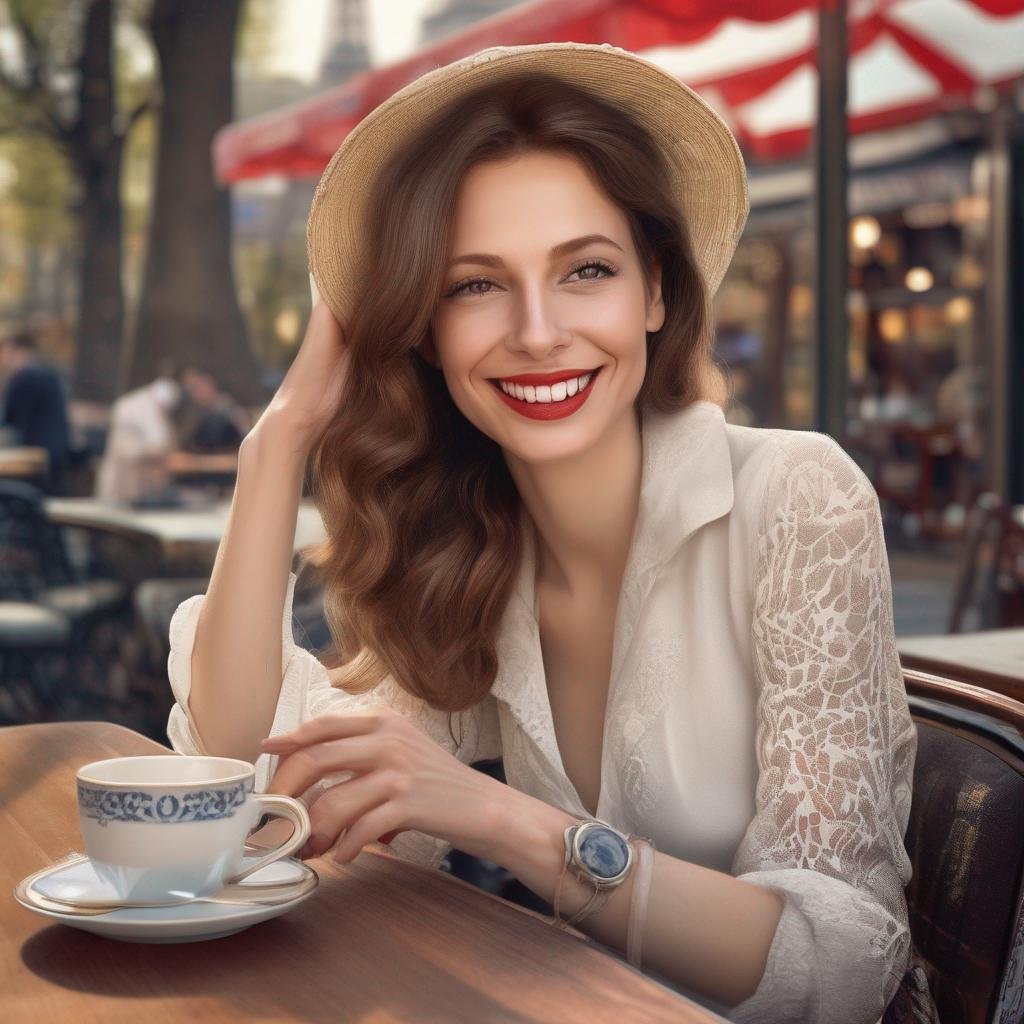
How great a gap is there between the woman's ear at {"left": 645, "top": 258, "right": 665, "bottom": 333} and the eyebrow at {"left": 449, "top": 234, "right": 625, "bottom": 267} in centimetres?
19

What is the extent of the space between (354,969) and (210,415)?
4.72 meters

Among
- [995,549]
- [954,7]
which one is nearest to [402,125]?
[995,549]

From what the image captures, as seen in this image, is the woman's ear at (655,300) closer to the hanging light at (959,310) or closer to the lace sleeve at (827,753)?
the lace sleeve at (827,753)

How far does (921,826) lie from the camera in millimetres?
1584

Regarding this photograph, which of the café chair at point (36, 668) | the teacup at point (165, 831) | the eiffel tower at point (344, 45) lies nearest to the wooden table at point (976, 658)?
the teacup at point (165, 831)

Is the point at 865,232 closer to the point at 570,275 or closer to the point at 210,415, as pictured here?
the point at 210,415

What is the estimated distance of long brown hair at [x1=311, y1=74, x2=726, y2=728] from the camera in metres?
1.84

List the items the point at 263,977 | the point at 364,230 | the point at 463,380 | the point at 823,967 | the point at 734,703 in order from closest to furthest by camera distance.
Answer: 1. the point at 263,977
2. the point at 823,967
3. the point at 734,703
4. the point at 463,380
5. the point at 364,230

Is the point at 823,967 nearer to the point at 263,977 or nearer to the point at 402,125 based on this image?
the point at 263,977

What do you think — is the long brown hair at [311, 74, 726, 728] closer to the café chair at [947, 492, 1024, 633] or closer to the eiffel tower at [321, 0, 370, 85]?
the café chair at [947, 492, 1024, 633]

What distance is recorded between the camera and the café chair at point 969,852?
1.40 metres

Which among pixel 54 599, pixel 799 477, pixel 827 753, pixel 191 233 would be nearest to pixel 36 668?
pixel 54 599

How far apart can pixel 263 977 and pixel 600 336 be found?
984 mm

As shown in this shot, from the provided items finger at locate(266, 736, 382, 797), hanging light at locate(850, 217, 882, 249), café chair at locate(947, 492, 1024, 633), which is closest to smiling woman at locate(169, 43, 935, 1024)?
finger at locate(266, 736, 382, 797)
